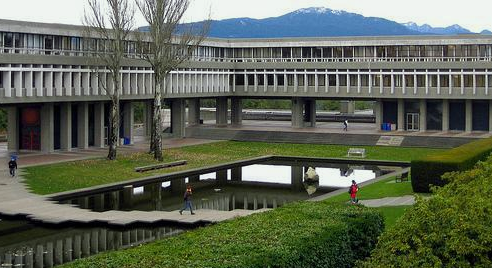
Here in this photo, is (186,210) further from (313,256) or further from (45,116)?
(45,116)

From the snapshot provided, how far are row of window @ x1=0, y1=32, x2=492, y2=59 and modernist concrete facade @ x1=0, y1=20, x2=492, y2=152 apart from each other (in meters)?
0.11

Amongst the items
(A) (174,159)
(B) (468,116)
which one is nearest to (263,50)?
(B) (468,116)

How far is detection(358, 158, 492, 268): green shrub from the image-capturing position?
63.4 feet

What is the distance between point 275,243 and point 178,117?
66.8 metres

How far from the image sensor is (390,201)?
41938 mm

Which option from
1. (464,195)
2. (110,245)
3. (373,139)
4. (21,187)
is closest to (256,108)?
(373,139)

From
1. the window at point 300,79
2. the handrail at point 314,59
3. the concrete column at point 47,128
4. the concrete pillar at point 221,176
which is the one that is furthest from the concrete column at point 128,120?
the window at point 300,79

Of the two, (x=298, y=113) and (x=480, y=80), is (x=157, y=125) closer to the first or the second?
(x=298, y=113)

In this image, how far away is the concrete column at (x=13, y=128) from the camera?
70494 millimetres

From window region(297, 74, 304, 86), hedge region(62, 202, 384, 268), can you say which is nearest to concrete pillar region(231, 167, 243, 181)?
window region(297, 74, 304, 86)

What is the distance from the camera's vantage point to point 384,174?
58.8 m

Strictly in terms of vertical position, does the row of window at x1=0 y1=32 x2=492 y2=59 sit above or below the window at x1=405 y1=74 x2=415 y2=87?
above

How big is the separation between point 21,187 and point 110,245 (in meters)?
16.3

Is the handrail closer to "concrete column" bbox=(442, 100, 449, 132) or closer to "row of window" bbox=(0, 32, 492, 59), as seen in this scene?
"row of window" bbox=(0, 32, 492, 59)
